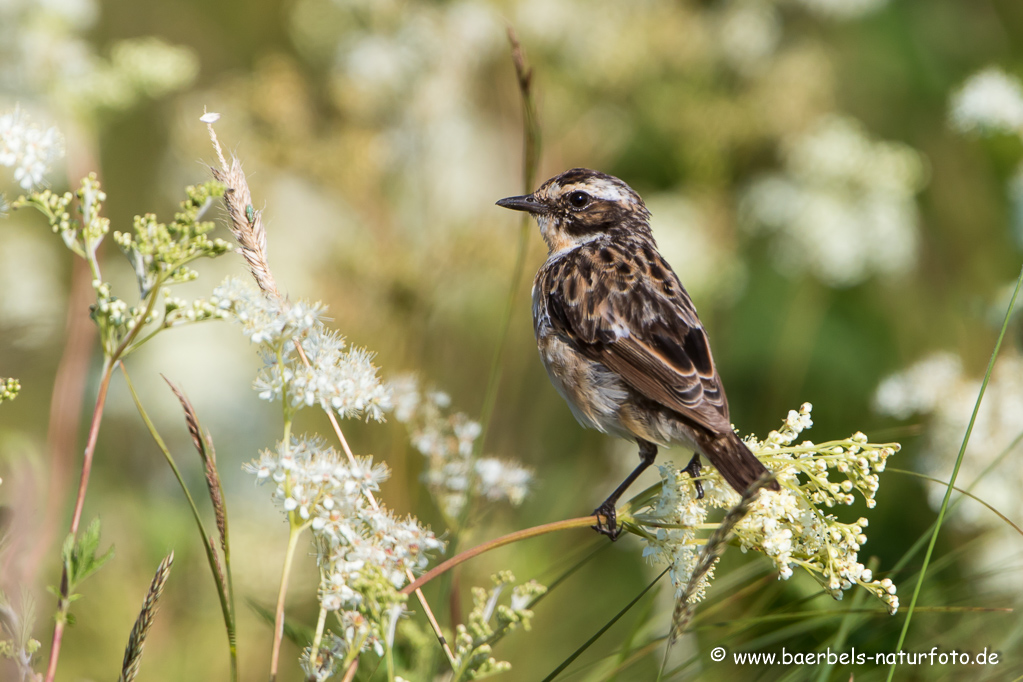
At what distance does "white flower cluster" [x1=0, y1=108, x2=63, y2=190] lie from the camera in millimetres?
1951

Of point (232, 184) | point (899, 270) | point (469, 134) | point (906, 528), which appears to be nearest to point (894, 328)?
point (899, 270)

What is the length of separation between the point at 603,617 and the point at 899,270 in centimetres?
351

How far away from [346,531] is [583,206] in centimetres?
276

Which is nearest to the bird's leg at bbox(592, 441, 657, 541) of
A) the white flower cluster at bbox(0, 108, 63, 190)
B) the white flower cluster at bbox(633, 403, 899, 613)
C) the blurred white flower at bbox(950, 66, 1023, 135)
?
the white flower cluster at bbox(633, 403, 899, 613)

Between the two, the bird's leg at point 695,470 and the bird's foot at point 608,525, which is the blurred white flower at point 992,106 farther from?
the bird's foot at point 608,525

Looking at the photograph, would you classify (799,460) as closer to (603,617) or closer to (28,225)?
(603,617)

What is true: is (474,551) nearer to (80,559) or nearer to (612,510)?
(80,559)

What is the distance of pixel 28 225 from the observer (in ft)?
19.2

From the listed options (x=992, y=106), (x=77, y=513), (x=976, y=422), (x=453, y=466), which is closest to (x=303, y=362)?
(x=77, y=513)

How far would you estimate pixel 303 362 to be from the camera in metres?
2.06

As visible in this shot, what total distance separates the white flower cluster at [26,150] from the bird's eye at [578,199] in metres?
2.62

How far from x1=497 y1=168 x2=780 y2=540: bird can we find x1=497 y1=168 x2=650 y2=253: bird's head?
16cm

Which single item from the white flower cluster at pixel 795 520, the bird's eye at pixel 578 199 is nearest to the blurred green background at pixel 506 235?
the bird's eye at pixel 578 199

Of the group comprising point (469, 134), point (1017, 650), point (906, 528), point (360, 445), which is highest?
point (469, 134)
